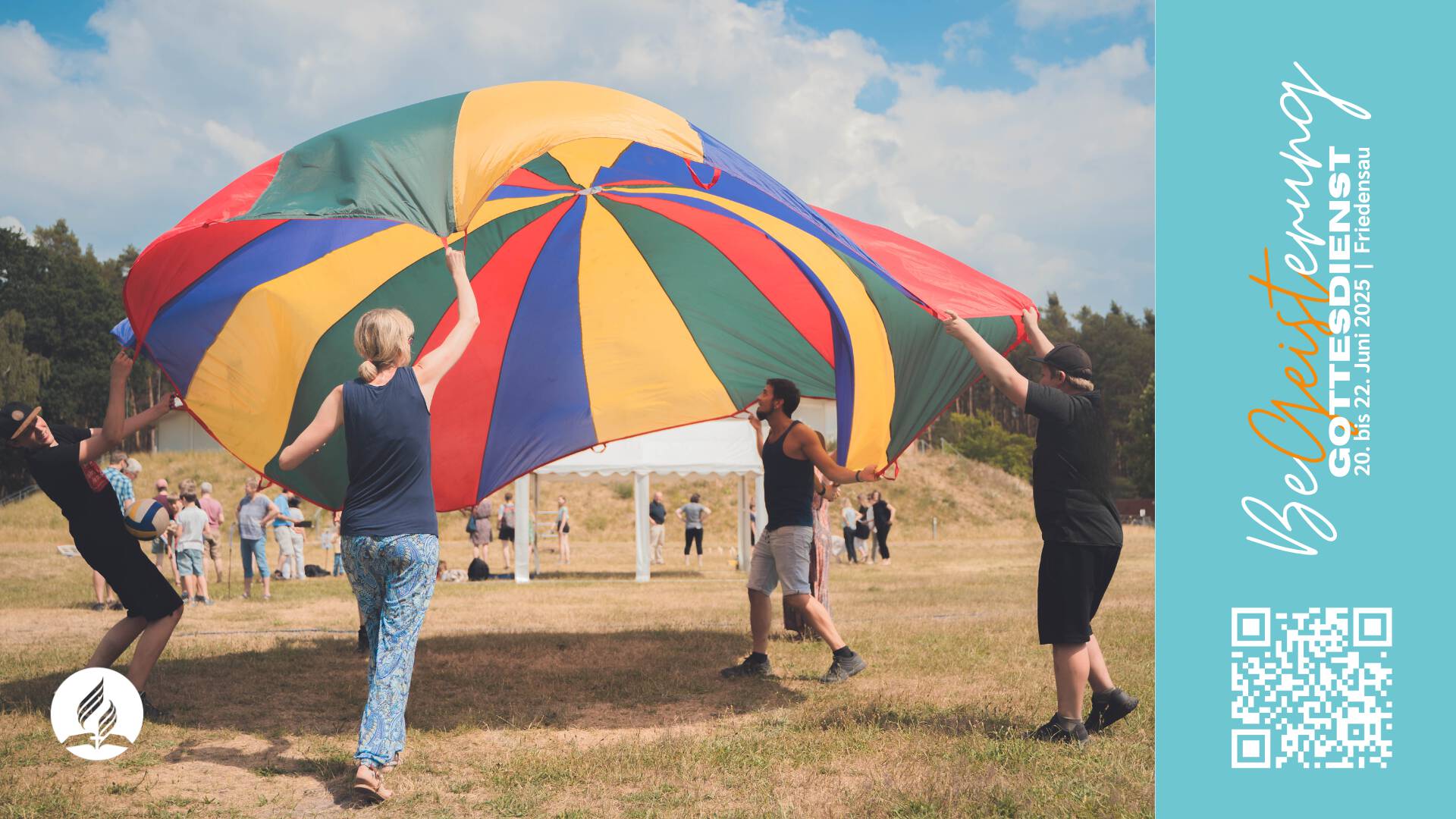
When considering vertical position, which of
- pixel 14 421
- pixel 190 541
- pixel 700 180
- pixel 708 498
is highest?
pixel 700 180

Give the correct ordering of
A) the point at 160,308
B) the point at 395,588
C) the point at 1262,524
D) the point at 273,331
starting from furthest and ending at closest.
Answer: the point at 273,331 < the point at 160,308 < the point at 395,588 < the point at 1262,524

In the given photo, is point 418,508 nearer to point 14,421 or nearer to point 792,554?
point 14,421

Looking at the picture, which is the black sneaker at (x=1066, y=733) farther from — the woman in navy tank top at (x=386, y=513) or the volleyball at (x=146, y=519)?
the volleyball at (x=146, y=519)

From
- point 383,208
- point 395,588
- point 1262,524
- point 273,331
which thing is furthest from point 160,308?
point 1262,524

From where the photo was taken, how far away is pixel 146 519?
5.56 meters

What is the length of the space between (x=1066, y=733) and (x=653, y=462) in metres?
11.9

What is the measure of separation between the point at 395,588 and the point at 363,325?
102 cm

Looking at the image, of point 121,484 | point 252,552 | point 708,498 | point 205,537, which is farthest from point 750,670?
point 708,498

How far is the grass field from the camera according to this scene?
3873mm

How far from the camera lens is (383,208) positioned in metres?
4.32

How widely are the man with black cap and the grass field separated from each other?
25 centimetres

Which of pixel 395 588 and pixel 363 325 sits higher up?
pixel 363 325

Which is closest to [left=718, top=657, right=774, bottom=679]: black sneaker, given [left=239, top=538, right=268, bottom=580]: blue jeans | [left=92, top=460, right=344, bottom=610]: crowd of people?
[left=92, top=460, right=344, bottom=610]: crowd of people

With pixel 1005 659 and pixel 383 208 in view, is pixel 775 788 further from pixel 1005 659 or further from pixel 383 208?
pixel 1005 659
